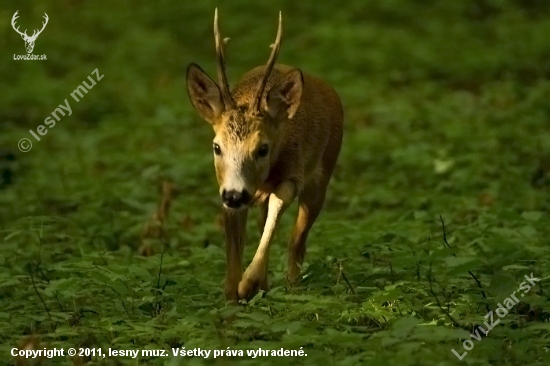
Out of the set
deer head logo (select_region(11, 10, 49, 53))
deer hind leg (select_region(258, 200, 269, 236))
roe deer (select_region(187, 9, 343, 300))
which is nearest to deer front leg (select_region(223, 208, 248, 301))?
roe deer (select_region(187, 9, 343, 300))

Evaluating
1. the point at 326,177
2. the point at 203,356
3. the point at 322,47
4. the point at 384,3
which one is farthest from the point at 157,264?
the point at 384,3

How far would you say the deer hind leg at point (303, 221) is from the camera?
A: 8570mm

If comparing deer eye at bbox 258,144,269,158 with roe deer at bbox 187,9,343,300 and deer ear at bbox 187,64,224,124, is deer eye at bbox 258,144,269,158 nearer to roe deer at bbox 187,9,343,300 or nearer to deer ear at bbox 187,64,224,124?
roe deer at bbox 187,9,343,300

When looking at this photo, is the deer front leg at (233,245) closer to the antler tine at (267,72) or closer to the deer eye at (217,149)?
the deer eye at (217,149)

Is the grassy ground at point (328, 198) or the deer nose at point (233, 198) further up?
the deer nose at point (233, 198)

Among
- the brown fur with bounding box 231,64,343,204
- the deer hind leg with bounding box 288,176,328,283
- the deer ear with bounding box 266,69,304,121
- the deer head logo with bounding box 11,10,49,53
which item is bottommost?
the deer head logo with bounding box 11,10,49,53

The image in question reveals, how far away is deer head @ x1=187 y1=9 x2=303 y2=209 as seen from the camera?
7254mm

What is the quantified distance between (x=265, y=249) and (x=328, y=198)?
4799mm

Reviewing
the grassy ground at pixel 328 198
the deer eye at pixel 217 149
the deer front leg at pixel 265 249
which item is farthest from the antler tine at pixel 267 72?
the grassy ground at pixel 328 198

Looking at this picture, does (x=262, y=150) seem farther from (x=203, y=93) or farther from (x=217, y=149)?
(x=203, y=93)

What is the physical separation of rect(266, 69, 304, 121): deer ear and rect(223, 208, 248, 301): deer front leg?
694 mm

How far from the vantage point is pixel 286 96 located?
7.90 meters

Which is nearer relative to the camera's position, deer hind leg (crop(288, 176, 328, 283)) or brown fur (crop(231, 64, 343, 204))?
brown fur (crop(231, 64, 343, 204))

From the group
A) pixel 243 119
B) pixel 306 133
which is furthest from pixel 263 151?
pixel 306 133
